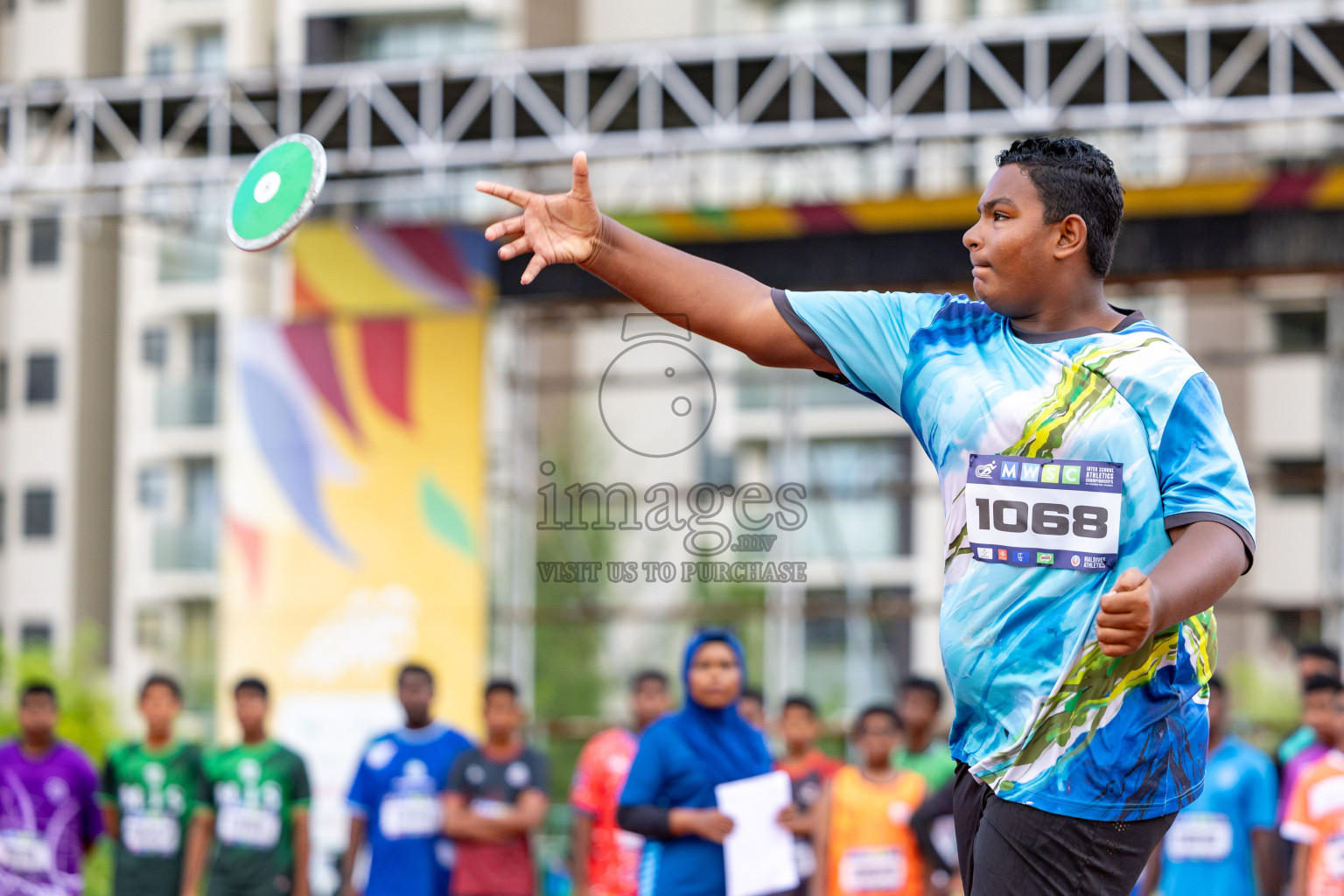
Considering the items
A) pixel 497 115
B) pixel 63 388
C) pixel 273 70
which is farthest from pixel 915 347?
pixel 63 388

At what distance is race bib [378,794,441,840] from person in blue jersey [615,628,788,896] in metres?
2.63

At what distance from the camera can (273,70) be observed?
12977mm

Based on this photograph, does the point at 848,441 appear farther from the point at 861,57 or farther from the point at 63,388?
the point at 861,57

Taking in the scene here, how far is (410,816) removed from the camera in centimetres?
852

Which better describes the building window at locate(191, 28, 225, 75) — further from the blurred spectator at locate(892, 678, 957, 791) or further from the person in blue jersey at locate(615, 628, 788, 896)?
the person in blue jersey at locate(615, 628, 788, 896)

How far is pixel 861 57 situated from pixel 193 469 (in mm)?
27203

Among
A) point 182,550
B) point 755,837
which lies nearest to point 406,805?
point 755,837

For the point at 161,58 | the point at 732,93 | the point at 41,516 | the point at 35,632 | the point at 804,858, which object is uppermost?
the point at 161,58

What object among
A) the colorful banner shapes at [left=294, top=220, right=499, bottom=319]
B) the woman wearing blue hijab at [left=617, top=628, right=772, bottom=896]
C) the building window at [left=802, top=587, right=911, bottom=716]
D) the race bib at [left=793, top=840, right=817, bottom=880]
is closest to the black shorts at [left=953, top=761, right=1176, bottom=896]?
the woman wearing blue hijab at [left=617, top=628, right=772, bottom=896]

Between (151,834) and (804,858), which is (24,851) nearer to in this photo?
(151,834)

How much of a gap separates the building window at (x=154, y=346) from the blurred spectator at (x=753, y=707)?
2908 centimetres

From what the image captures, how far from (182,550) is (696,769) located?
3096 cm

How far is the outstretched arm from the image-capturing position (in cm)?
269

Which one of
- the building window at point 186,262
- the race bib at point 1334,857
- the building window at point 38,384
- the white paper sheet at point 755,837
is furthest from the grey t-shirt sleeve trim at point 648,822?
the building window at point 38,384
